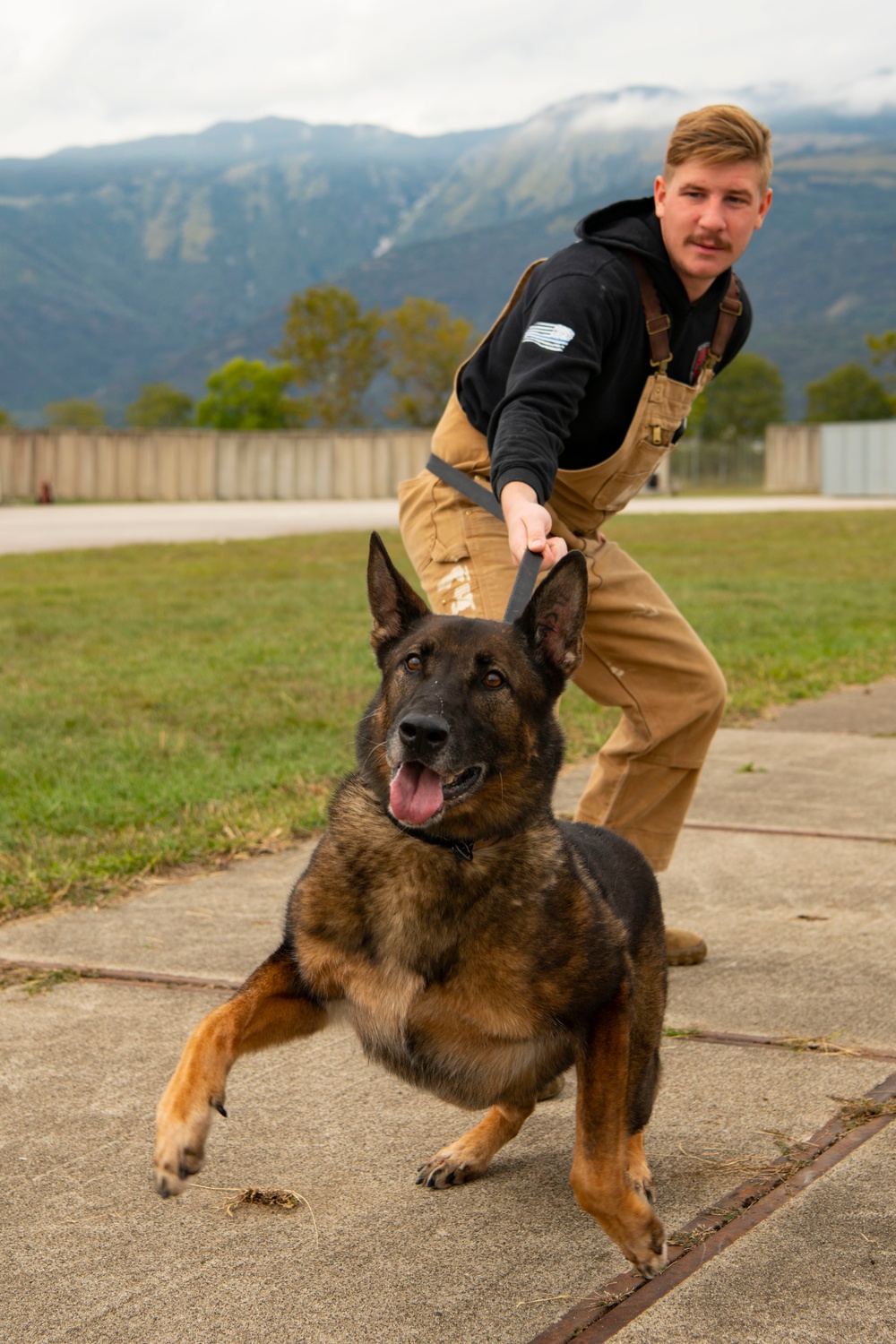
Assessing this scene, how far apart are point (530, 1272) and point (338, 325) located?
85457 millimetres

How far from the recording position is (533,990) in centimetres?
275

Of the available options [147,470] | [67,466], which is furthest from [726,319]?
[147,470]

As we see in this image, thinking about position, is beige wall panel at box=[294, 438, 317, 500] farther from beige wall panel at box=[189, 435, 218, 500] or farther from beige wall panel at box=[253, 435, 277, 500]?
beige wall panel at box=[189, 435, 218, 500]

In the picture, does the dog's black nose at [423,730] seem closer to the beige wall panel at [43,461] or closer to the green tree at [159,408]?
the beige wall panel at [43,461]

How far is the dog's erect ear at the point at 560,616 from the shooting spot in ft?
10.1

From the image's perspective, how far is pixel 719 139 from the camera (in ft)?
12.8

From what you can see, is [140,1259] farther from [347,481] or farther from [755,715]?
[347,481]

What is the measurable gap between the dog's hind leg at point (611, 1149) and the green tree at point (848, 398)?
401ft

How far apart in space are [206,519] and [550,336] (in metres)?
29.5

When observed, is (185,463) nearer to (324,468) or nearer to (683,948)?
(324,468)

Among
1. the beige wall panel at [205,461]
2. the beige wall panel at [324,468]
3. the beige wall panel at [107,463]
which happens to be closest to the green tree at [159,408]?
the beige wall panel at [324,468]

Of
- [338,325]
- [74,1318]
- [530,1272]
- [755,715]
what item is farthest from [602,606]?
[338,325]

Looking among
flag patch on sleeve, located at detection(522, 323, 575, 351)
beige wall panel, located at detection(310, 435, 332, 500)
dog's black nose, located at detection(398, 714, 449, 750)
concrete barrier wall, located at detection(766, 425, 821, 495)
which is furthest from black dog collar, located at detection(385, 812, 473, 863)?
concrete barrier wall, located at detection(766, 425, 821, 495)

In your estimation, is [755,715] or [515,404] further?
[755,715]
